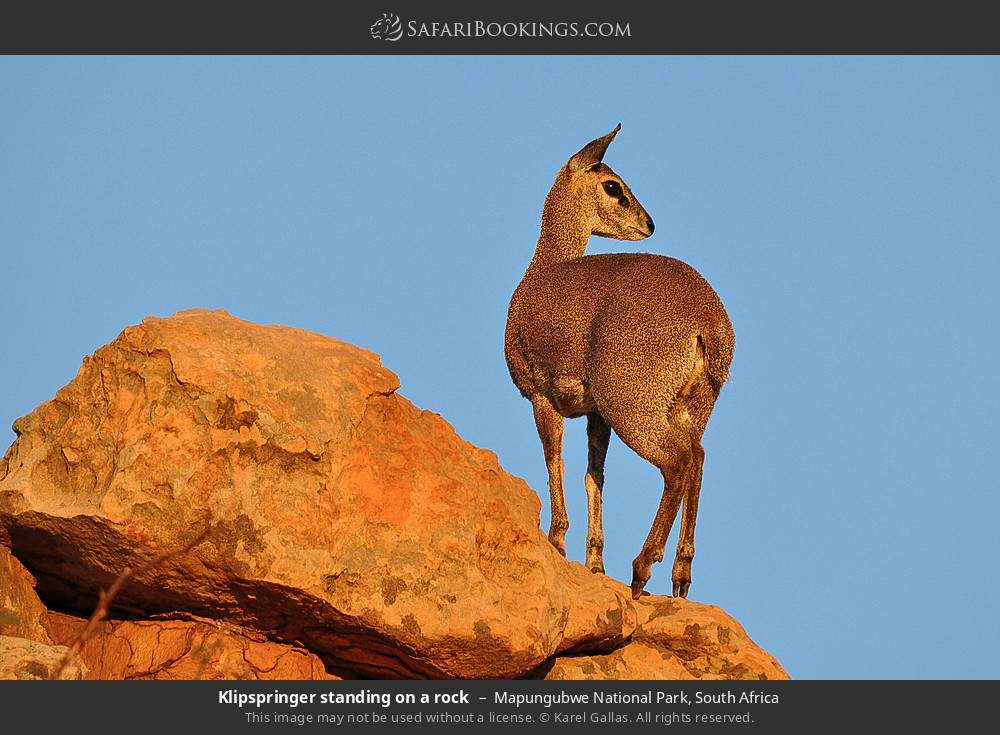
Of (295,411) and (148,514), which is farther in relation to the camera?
(295,411)

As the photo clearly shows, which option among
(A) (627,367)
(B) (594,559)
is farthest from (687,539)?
(A) (627,367)

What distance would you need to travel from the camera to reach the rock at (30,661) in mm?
7336

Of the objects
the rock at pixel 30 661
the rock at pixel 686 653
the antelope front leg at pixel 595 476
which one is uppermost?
the antelope front leg at pixel 595 476

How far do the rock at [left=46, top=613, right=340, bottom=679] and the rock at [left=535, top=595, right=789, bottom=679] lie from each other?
2.53 meters

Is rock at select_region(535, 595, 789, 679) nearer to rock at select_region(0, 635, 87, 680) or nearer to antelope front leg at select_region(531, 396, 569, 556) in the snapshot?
antelope front leg at select_region(531, 396, 569, 556)

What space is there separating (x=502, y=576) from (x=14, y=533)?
3.45 meters

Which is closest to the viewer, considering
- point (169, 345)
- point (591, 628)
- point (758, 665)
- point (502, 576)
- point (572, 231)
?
point (169, 345)

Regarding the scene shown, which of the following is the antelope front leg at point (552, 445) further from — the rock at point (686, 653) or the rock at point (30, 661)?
the rock at point (30, 661)

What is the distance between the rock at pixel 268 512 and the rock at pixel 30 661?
2.77 ft

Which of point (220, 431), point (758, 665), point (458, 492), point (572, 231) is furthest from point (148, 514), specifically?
point (572, 231)

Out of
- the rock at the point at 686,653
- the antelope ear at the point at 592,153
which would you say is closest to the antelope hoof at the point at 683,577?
the rock at the point at 686,653

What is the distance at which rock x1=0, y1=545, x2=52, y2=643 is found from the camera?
8500 millimetres

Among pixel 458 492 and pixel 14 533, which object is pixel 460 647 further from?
pixel 14 533

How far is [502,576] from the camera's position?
9.24 metres
